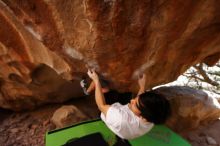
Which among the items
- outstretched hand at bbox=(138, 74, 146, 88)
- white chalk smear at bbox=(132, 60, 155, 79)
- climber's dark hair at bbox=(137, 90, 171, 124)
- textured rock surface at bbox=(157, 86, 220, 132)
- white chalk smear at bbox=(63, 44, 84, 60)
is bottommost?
climber's dark hair at bbox=(137, 90, 171, 124)

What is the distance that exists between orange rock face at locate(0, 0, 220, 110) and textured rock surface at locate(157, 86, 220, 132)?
1079 mm

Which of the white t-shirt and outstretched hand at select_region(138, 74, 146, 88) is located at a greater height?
outstretched hand at select_region(138, 74, 146, 88)

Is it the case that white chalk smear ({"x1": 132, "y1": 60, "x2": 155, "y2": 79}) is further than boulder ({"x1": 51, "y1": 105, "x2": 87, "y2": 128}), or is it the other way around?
boulder ({"x1": 51, "y1": 105, "x2": 87, "y2": 128})

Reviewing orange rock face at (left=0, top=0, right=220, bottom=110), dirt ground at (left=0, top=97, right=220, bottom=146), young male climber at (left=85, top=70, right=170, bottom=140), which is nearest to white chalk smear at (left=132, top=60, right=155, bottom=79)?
orange rock face at (left=0, top=0, right=220, bottom=110)

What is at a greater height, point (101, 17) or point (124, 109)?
point (101, 17)

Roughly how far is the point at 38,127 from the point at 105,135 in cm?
102

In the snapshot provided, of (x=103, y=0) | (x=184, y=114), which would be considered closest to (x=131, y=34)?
(x=103, y=0)

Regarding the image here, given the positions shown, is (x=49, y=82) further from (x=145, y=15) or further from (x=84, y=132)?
(x=145, y=15)

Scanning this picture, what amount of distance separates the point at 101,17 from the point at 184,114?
2677 mm

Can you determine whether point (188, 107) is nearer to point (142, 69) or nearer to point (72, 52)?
point (142, 69)

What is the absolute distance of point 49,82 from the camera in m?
3.72

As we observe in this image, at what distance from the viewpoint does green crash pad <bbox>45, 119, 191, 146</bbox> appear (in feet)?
11.2

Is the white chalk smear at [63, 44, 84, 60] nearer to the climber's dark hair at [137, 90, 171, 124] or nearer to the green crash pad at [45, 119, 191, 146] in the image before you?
the climber's dark hair at [137, 90, 171, 124]

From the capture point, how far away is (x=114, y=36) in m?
2.08
